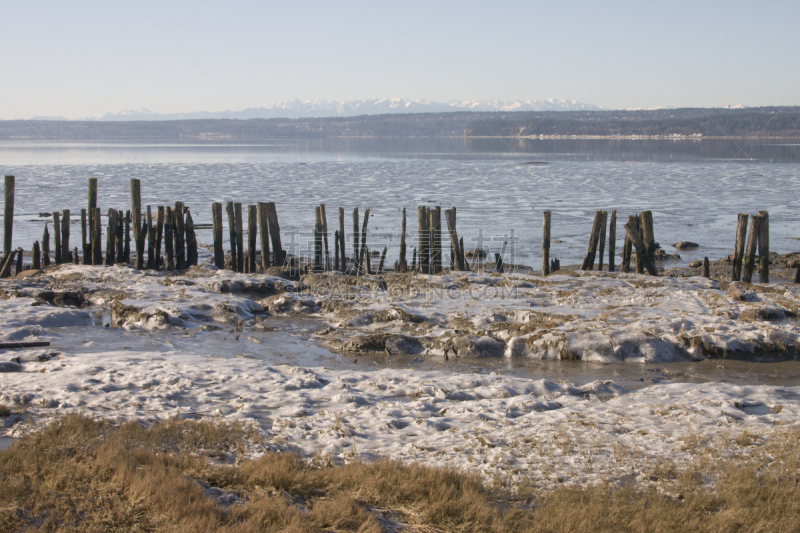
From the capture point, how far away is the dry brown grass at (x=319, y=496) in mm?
5367

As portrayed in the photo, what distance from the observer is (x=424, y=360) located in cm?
1152

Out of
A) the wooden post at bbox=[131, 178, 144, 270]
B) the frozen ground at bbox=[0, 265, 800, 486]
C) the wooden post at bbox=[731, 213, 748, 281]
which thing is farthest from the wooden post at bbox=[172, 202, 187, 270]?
the wooden post at bbox=[731, 213, 748, 281]

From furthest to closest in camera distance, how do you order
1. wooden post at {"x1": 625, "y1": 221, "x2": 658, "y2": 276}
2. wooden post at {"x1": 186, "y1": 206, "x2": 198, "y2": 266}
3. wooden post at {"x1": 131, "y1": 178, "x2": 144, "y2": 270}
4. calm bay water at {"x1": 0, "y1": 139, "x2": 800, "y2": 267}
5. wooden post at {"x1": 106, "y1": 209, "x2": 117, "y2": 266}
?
calm bay water at {"x1": 0, "y1": 139, "x2": 800, "y2": 267} < wooden post at {"x1": 186, "y1": 206, "x2": 198, "y2": 266} < wooden post at {"x1": 106, "y1": 209, "x2": 117, "y2": 266} < wooden post at {"x1": 131, "y1": 178, "x2": 144, "y2": 270} < wooden post at {"x1": 625, "y1": 221, "x2": 658, "y2": 276}

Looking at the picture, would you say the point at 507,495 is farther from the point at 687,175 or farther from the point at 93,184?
the point at 687,175

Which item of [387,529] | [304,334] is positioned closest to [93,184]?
[304,334]

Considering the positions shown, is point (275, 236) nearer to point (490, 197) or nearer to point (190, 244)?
point (190, 244)

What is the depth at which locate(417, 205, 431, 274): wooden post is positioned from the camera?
1806 centimetres

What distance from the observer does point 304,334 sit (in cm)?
1301

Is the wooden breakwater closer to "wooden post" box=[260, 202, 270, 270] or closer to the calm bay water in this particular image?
"wooden post" box=[260, 202, 270, 270]

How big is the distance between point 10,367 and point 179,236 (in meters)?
10.1

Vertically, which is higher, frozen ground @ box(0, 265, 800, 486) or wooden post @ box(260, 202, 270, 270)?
wooden post @ box(260, 202, 270, 270)

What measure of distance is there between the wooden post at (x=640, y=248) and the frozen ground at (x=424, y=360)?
0.61 metres

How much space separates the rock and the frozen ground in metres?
0.03

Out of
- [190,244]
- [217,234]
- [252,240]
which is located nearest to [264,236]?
[252,240]
